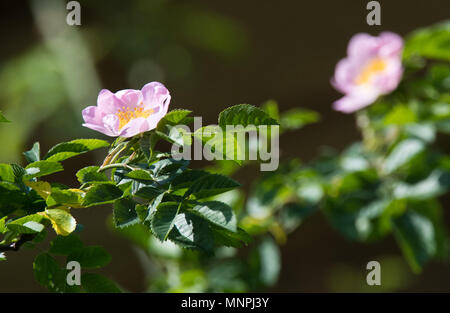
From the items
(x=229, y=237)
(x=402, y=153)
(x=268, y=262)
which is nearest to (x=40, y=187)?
(x=229, y=237)

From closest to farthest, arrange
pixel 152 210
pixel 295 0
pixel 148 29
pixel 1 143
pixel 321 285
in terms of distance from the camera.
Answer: pixel 152 210 < pixel 1 143 < pixel 148 29 < pixel 321 285 < pixel 295 0

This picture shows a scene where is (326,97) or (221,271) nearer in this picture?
(221,271)

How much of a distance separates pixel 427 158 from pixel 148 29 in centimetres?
151

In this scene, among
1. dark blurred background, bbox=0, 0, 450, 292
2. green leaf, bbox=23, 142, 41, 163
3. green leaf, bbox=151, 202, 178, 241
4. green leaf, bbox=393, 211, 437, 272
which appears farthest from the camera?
dark blurred background, bbox=0, 0, 450, 292

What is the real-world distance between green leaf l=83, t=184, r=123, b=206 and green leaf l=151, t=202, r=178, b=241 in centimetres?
5

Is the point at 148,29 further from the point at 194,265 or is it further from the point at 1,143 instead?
the point at 194,265

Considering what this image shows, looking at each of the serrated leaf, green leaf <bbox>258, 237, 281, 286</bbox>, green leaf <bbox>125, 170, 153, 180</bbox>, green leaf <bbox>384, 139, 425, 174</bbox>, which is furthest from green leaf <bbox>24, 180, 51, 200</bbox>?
green leaf <bbox>384, 139, 425, 174</bbox>

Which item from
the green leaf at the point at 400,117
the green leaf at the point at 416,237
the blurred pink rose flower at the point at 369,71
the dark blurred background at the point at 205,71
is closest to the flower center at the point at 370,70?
the blurred pink rose flower at the point at 369,71

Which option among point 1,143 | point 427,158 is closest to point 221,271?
point 427,158

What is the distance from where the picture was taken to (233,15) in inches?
110

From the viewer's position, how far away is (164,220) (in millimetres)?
582

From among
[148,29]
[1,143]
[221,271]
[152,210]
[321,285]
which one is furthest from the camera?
[321,285]

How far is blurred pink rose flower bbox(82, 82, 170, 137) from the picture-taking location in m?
0.59

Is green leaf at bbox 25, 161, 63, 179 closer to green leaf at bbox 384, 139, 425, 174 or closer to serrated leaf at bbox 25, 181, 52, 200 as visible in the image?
serrated leaf at bbox 25, 181, 52, 200
